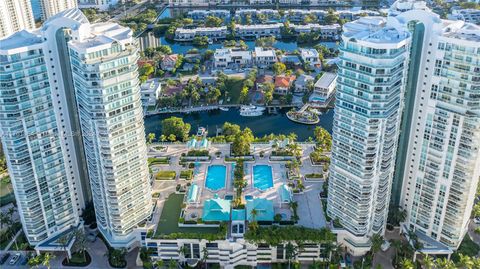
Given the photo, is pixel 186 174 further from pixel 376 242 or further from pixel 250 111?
pixel 250 111

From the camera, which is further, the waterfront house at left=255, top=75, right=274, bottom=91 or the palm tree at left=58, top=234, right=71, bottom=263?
the waterfront house at left=255, top=75, right=274, bottom=91

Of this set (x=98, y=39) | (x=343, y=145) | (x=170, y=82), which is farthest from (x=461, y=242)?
(x=170, y=82)

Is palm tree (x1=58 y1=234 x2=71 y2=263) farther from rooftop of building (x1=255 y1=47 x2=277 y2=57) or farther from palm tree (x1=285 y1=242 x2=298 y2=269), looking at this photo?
rooftop of building (x1=255 y1=47 x2=277 y2=57)

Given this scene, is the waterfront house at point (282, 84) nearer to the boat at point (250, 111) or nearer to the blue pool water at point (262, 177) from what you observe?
the boat at point (250, 111)

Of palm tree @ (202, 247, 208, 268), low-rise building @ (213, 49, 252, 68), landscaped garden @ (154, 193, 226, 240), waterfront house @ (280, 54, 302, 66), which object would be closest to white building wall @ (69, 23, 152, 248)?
landscaped garden @ (154, 193, 226, 240)

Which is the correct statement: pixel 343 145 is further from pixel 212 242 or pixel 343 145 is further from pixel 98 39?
pixel 98 39

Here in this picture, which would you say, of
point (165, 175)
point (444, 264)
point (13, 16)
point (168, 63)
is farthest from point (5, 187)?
point (13, 16)
